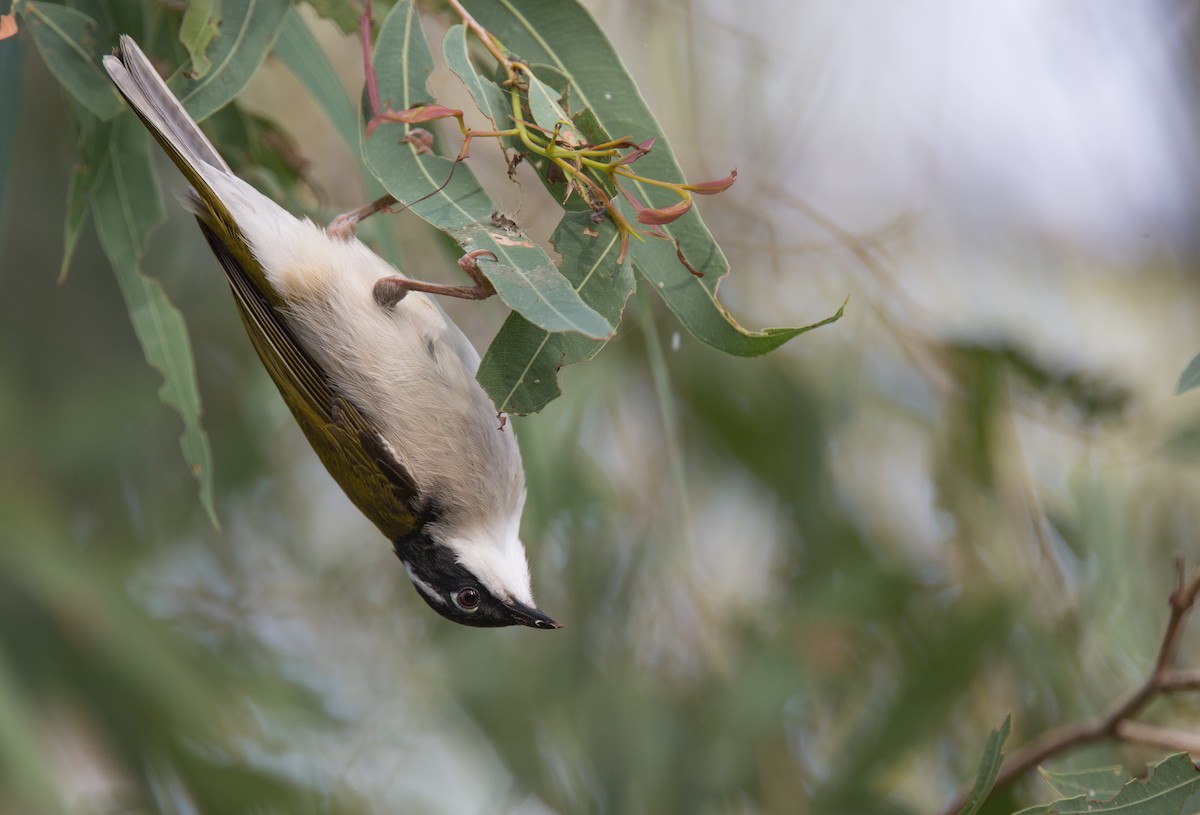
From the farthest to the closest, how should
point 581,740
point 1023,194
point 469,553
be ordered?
point 1023,194 < point 581,740 < point 469,553

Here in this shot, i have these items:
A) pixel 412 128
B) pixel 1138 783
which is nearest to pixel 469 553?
pixel 412 128

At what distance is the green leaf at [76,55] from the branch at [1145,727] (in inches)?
84.7

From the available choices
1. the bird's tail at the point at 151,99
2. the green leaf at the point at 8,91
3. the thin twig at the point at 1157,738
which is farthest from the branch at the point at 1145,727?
the green leaf at the point at 8,91

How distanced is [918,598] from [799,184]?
5.29 ft

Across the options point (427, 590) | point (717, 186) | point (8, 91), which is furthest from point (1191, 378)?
point (8, 91)

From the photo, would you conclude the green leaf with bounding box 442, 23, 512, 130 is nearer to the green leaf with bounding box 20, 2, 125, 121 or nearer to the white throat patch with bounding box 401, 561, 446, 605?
the green leaf with bounding box 20, 2, 125, 121

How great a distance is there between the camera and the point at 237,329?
4.64 metres

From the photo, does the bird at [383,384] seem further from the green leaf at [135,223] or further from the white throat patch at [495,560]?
the green leaf at [135,223]

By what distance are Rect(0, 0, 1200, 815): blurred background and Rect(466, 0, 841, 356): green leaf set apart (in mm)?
1345

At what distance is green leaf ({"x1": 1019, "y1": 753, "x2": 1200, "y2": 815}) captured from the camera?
6.02 ft

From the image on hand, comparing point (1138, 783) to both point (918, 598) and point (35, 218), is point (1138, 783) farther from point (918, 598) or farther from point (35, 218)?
point (35, 218)

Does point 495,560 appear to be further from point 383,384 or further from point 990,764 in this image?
point 990,764

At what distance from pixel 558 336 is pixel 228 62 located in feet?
2.79

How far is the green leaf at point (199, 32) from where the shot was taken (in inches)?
77.5
